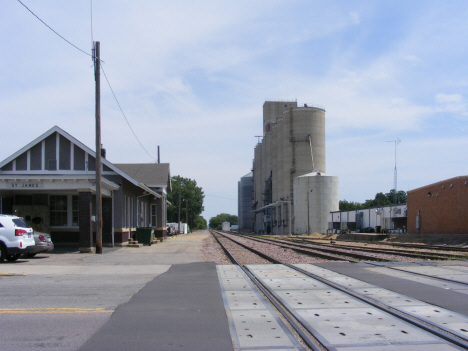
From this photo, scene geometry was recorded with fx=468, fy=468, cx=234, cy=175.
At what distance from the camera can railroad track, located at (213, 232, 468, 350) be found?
19.0ft

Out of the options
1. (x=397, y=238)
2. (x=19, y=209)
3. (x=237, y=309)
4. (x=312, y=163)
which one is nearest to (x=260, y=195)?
(x=312, y=163)

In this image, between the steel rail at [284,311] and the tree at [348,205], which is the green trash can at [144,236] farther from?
the tree at [348,205]

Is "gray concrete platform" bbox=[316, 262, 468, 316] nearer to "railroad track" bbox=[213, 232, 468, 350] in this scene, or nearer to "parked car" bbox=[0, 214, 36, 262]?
"railroad track" bbox=[213, 232, 468, 350]

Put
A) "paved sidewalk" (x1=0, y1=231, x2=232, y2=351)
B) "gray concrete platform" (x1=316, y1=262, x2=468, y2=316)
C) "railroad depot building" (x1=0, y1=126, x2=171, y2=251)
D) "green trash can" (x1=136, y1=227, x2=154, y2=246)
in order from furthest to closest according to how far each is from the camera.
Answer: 1. "green trash can" (x1=136, y1=227, x2=154, y2=246)
2. "railroad depot building" (x1=0, y1=126, x2=171, y2=251)
3. "gray concrete platform" (x1=316, y1=262, x2=468, y2=316)
4. "paved sidewalk" (x1=0, y1=231, x2=232, y2=351)

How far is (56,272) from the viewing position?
13.6m

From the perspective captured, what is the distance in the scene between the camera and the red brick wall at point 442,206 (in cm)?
3259

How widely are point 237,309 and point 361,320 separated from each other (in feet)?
6.75

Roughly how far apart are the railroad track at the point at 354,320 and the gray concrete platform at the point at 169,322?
1.11 meters

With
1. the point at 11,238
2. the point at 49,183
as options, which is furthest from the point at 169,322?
the point at 49,183

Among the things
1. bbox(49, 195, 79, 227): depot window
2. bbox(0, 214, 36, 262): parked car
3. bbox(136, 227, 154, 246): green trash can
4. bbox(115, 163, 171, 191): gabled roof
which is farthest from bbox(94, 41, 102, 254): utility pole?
bbox(115, 163, 171, 191): gabled roof

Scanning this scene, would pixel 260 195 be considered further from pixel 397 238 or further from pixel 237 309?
pixel 237 309

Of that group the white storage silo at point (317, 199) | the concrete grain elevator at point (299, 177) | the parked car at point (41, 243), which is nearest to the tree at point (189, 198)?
the concrete grain elevator at point (299, 177)

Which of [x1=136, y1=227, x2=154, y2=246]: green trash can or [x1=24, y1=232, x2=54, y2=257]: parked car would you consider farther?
[x1=136, y1=227, x2=154, y2=246]: green trash can

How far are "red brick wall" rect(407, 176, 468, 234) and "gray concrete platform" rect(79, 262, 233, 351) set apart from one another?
27.3 metres
